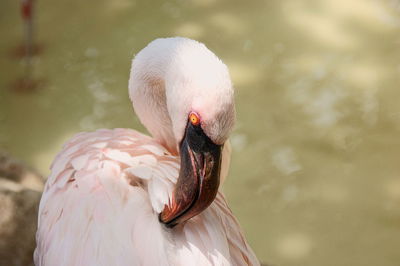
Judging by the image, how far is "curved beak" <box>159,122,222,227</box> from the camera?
2025 mm

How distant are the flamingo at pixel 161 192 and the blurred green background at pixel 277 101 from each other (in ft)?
3.91

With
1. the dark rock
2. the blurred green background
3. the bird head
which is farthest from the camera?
the blurred green background

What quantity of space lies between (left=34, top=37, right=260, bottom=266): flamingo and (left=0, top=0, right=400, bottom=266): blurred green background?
1193mm

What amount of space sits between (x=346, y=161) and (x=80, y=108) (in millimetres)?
1635

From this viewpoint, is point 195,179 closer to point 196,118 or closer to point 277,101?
point 196,118

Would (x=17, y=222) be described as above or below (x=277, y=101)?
below

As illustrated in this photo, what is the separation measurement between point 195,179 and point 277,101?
6.70 feet

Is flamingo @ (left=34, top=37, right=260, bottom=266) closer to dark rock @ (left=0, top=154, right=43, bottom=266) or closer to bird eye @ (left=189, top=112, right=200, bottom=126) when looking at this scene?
bird eye @ (left=189, top=112, right=200, bottom=126)

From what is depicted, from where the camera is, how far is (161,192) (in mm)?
2148

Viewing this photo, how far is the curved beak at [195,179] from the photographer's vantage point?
Result: 203 cm

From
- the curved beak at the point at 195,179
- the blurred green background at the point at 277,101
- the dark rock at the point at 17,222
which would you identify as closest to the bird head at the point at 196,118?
the curved beak at the point at 195,179

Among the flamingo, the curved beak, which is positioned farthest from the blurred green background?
the curved beak

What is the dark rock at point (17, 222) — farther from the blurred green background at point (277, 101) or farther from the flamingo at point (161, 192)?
the blurred green background at point (277, 101)

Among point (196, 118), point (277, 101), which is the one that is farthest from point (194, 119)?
point (277, 101)
